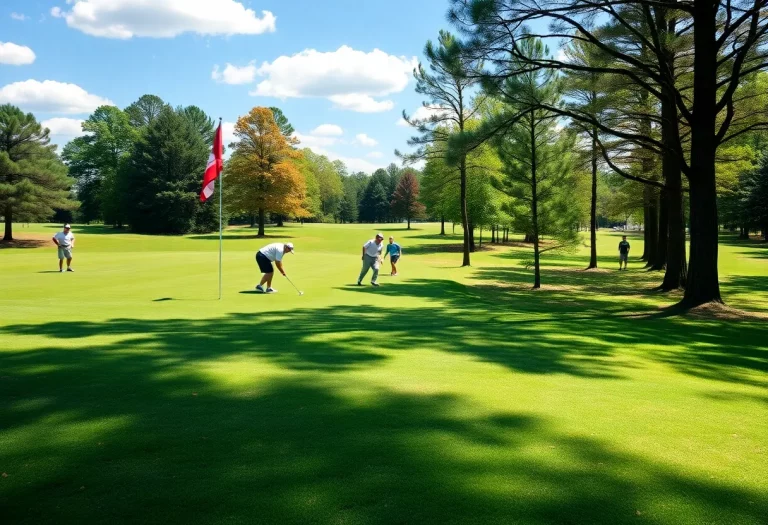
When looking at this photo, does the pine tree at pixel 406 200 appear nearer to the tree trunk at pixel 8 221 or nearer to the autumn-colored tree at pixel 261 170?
the autumn-colored tree at pixel 261 170

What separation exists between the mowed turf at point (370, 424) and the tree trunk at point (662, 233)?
22.3 metres

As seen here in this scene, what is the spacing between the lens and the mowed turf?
3.34m

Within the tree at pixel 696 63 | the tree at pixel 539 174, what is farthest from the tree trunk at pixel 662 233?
the tree at pixel 696 63

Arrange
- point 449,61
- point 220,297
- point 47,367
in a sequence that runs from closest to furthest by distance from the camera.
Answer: point 47,367
point 449,61
point 220,297

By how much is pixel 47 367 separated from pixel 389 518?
5.03 m

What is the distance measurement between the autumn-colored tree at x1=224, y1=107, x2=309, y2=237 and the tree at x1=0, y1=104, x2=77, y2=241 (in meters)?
18.0

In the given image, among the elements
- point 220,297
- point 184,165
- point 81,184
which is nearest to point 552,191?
point 220,297

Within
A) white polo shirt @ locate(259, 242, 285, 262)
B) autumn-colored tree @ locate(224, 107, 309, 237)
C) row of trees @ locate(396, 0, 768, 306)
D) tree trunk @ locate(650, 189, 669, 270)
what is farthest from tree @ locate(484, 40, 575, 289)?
autumn-colored tree @ locate(224, 107, 309, 237)

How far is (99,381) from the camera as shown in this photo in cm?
582

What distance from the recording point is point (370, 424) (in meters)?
4.66

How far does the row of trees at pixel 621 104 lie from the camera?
51.3 ft

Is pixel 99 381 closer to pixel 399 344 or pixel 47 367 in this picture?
pixel 47 367

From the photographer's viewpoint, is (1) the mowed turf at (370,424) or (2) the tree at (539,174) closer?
(1) the mowed turf at (370,424)

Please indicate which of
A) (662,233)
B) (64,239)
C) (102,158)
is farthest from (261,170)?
(662,233)
